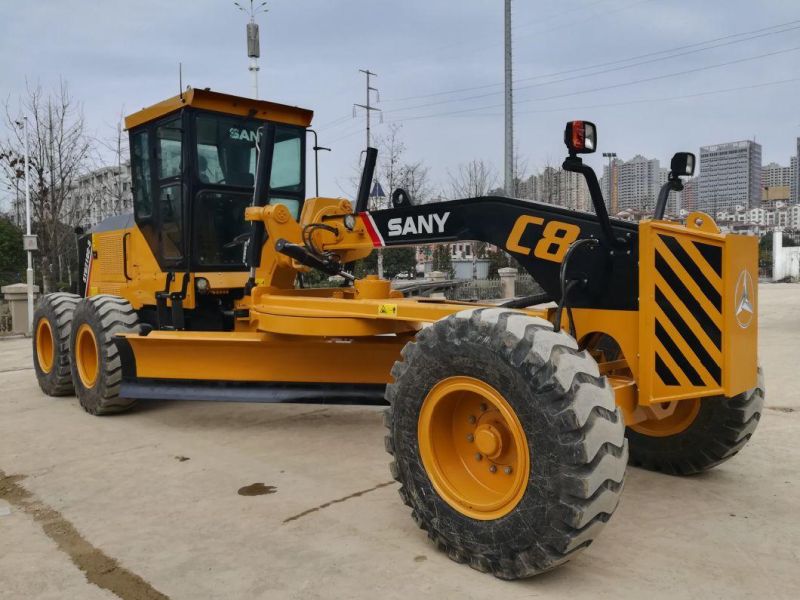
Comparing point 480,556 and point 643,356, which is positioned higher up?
point 643,356

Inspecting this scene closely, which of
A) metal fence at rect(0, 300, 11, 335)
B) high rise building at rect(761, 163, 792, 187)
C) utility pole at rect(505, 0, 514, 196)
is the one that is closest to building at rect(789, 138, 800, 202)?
high rise building at rect(761, 163, 792, 187)

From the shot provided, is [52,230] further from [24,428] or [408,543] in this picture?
[408,543]

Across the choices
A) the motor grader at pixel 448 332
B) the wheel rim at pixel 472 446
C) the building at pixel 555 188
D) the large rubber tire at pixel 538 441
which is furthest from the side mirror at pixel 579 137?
the building at pixel 555 188

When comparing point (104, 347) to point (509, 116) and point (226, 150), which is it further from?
point (509, 116)

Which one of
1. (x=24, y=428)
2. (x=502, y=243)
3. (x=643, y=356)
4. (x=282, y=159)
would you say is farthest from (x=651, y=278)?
(x=24, y=428)

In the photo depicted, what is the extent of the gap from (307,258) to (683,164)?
281 centimetres

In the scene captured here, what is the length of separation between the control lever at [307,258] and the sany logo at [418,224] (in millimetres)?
972

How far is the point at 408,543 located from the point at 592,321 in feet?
4.88

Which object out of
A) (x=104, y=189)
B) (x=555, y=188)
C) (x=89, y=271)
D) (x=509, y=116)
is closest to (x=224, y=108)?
(x=89, y=271)

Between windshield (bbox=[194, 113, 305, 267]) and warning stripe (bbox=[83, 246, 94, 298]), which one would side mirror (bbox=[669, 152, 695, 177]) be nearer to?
windshield (bbox=[194, 113, 305, 267])

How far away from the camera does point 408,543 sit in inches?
133

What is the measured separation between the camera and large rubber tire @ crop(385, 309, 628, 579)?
2766mm

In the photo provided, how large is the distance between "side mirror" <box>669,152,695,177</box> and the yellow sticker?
185cm

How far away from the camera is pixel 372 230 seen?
4.85 metres
